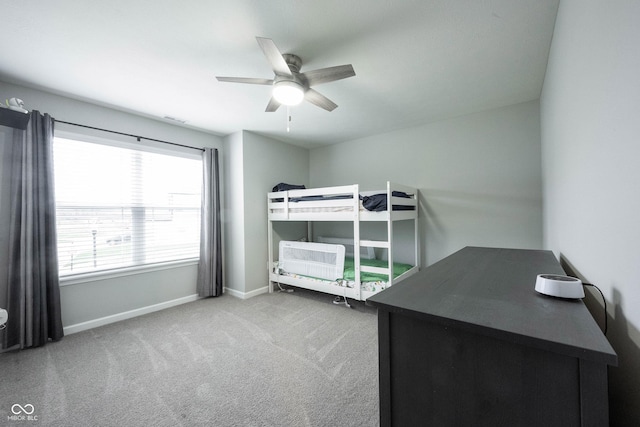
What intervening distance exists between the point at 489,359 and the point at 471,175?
2.91m

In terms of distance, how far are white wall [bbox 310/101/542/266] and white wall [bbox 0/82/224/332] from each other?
9.38ft

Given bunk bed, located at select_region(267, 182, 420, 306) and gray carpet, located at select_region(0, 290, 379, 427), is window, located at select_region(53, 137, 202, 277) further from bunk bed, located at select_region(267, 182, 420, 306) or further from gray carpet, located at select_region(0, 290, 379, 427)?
bunk bed, located at select_region(267, 182, 420, 306)

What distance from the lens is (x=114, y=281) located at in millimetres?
2734

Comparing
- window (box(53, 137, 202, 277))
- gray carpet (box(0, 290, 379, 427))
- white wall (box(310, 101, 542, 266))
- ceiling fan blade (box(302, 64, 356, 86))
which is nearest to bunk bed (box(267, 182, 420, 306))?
white wall (box(310, 101, 542, 266))

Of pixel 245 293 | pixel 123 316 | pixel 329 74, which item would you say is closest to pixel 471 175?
pixel 329 74

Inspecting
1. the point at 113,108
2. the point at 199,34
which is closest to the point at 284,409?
the point at 199,34

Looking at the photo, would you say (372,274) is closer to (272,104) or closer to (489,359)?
(272,104)

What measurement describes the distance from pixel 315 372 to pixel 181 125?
125 inches

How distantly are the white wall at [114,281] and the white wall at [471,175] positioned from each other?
2858 millimetres

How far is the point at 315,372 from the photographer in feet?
5.82

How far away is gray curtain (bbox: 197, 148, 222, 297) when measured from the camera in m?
3.35

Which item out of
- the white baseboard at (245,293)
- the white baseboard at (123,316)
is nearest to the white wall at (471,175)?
the white baseboard at (245,293)

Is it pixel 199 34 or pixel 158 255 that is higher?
pixel 199 34

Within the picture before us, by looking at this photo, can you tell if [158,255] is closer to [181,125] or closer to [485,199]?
[181,125]
